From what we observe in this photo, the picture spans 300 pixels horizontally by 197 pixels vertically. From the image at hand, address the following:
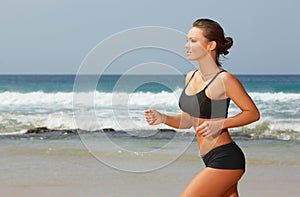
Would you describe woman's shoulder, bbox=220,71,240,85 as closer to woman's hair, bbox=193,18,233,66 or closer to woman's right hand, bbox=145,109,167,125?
woman's hair, bbox=193,18,233,66

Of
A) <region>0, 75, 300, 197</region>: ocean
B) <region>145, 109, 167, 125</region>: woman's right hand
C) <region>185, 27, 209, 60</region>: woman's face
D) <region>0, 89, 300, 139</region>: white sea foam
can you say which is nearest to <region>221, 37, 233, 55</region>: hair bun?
<region>185, 27, 209, 60</region>: woman's face

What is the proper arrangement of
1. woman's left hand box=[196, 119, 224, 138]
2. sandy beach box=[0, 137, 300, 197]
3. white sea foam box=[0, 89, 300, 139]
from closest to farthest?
woman's left hand box=[196, 119, 224, 138] → sandy beach box=[0, 137, 300, 197] → white sea foam box=[0, 89, 300, 139]

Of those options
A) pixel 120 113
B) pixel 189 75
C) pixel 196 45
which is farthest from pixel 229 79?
pixel 120 113

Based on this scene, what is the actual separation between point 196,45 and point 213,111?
0.39 m

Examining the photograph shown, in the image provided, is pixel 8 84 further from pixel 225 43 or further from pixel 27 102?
pixel 225 43

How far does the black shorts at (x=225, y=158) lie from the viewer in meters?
3.15

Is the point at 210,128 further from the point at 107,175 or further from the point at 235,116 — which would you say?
the point at 107,175

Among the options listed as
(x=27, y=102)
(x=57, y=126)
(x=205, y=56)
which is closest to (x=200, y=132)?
(x=205, y=56)

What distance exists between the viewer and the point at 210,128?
121 inches

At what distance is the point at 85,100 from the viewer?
3973 millimetres

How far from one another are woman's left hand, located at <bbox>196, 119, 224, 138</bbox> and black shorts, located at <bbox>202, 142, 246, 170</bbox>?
11 cm

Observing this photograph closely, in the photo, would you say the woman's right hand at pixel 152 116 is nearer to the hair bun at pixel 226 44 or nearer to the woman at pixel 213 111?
the woman at pixel 213 111

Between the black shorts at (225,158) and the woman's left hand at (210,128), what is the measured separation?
0.11 m

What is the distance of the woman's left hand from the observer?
307 centimetres
